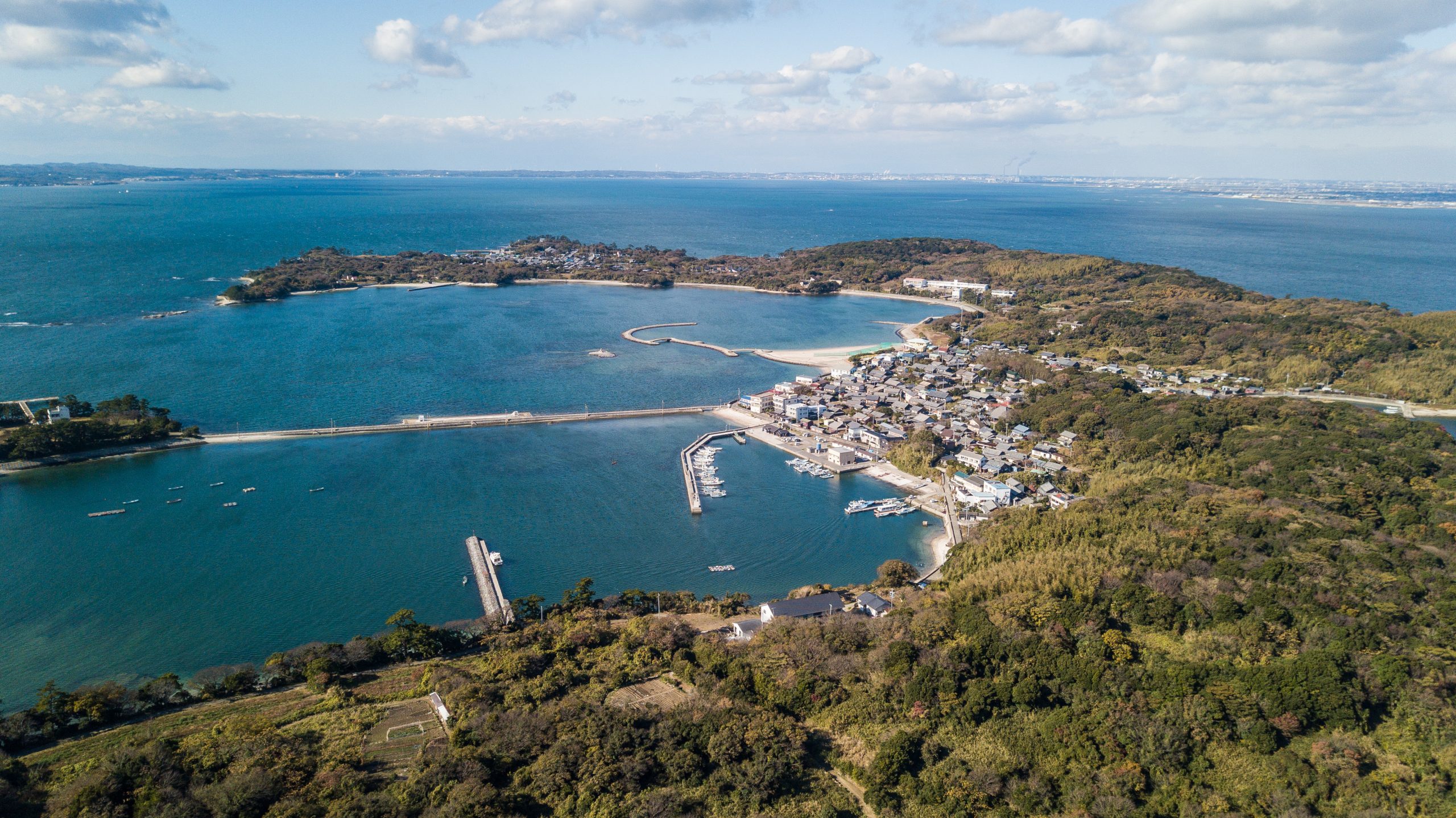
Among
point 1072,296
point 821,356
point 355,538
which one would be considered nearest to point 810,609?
point 355,538

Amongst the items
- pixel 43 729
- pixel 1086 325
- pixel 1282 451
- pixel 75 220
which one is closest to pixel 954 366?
pixel 1086 325

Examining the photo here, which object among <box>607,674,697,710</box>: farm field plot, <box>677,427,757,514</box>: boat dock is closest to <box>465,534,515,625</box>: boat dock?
<box>607,674,697,710</box>: farm field plot

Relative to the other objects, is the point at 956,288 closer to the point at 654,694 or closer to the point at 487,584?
the point at 487,584

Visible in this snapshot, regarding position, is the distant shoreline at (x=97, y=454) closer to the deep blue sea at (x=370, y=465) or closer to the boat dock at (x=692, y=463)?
the deep blue sea at (x=370, y=465)

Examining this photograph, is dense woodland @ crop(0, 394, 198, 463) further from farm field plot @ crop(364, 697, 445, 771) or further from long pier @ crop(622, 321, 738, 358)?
long pier @ crop(622, 321, 738, 358)

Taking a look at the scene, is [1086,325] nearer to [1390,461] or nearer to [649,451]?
[1390,461]

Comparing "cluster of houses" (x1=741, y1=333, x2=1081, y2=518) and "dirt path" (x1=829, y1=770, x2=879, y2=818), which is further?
"cluster of houses" (x1=741, y1=333, x2=1081, y2=518)

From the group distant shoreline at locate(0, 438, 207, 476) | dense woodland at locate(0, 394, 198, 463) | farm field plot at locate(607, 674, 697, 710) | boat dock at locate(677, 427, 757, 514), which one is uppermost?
dense woodland at locate(0, 394, 198, 463)

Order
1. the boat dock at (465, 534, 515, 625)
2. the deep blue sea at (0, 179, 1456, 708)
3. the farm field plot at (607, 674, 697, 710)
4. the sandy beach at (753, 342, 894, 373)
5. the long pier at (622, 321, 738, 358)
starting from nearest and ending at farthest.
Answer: the farm field plot at (607, 674, 697, 710) < the boat dock at (465, 534, 515, 625) < the deep blue sea at (0, 179, 1456, 708) < the sandy beach at (753, 342, 894, 373) < the long pier at (622, 321, 738, 358)
